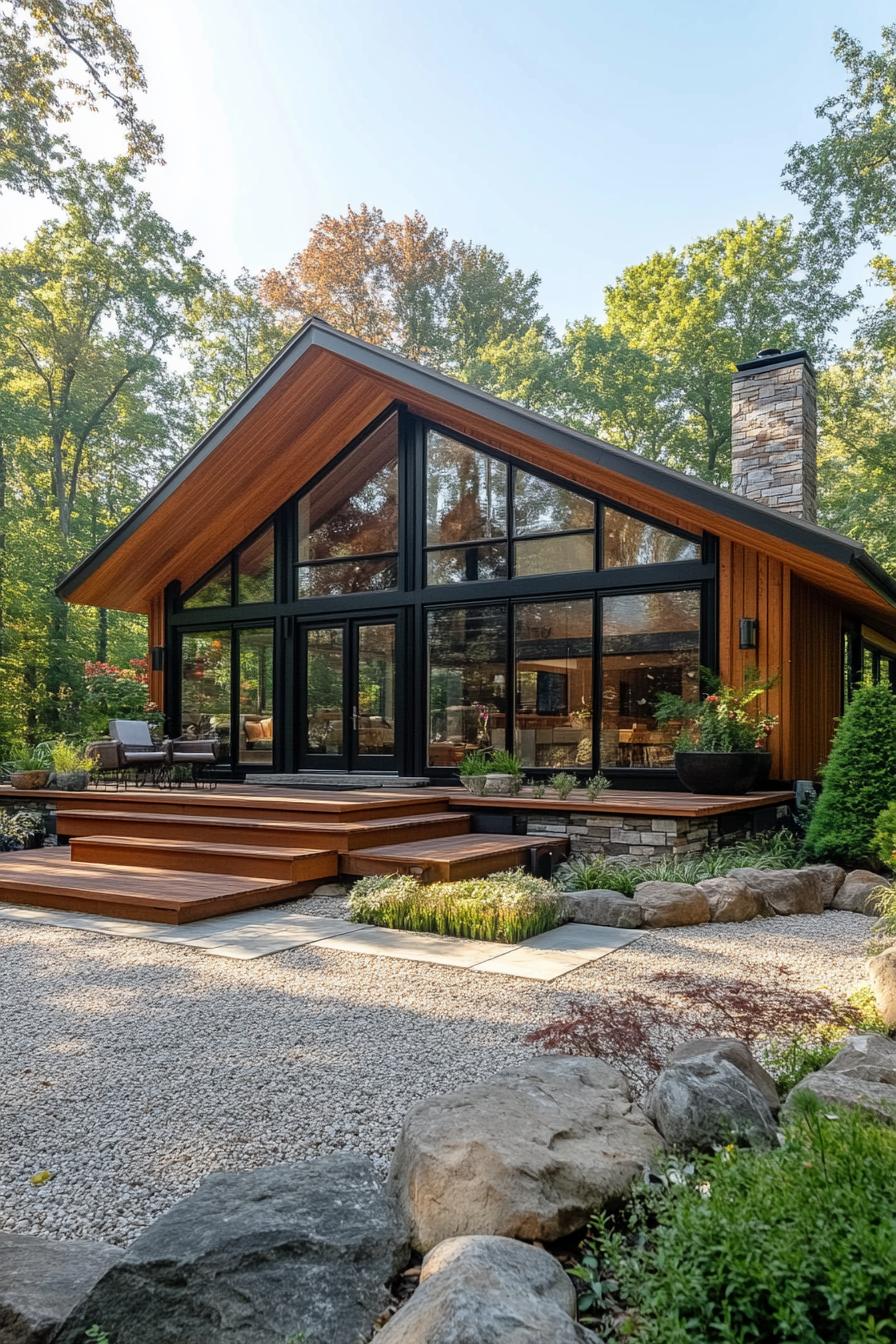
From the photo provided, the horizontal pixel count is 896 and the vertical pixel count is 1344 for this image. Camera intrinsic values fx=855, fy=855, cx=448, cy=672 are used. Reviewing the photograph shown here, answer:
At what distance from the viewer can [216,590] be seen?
1184cm

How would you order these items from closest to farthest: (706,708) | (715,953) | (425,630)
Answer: (715,953) < (706,708) < (425,630)

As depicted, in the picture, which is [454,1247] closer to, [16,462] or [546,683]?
[546,683]

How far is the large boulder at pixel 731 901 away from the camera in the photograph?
214 inches

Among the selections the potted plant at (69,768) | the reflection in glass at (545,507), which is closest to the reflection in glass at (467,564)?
the reflection in glass at (545,507)

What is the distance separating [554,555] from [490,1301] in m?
8.21

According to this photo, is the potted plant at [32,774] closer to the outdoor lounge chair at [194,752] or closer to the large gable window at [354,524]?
the outdoor lounge chair at [194,752]

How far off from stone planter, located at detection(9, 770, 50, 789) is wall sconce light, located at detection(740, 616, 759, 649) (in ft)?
25.1

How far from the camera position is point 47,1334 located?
1.58m

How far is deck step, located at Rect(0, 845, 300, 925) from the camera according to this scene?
5.45m

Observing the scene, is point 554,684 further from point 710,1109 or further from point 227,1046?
point 710,1109

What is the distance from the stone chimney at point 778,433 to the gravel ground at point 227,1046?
4993 millimetres

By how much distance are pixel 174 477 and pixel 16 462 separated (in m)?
12.0

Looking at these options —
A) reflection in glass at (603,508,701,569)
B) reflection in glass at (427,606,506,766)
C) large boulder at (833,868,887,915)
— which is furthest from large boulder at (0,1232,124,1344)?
reflection in glass at (603,508,701,569)

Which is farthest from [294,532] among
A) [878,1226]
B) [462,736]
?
[878,1226]
